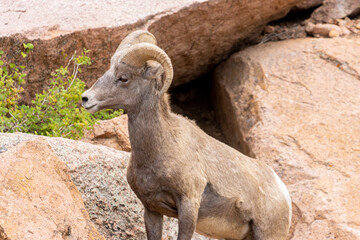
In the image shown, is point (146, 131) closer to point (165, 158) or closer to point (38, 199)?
point (165, 158)

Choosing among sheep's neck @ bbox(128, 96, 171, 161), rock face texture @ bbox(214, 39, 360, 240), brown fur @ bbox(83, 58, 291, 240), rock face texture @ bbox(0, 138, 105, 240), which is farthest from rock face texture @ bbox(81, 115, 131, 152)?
sheep's neck @ bbox(128, 96, 171, 161)

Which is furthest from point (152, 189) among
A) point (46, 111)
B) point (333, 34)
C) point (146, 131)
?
point (333, 34)

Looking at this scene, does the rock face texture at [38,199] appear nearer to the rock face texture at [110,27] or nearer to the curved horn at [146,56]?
the curved horn at [146,56]

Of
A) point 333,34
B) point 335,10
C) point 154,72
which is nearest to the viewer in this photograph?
point 154,72

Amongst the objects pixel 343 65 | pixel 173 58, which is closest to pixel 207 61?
pixel 173 58

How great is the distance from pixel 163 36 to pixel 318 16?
3.08 m

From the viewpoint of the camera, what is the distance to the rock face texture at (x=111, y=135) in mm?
6828

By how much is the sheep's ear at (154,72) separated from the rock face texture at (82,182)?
3.14ft

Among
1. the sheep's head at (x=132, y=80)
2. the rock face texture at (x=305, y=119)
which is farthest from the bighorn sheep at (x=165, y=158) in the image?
the rock face texture at (x=305, y=119)

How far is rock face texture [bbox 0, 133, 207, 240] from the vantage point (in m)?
4.28

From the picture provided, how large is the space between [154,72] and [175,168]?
700 millimetres

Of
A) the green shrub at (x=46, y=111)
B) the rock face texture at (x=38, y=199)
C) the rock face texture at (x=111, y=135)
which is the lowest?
the rock face texture at (x=111, y=135)

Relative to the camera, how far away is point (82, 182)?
212 inches

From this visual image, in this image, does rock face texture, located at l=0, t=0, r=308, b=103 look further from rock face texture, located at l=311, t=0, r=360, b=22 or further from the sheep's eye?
the sheep's eye
